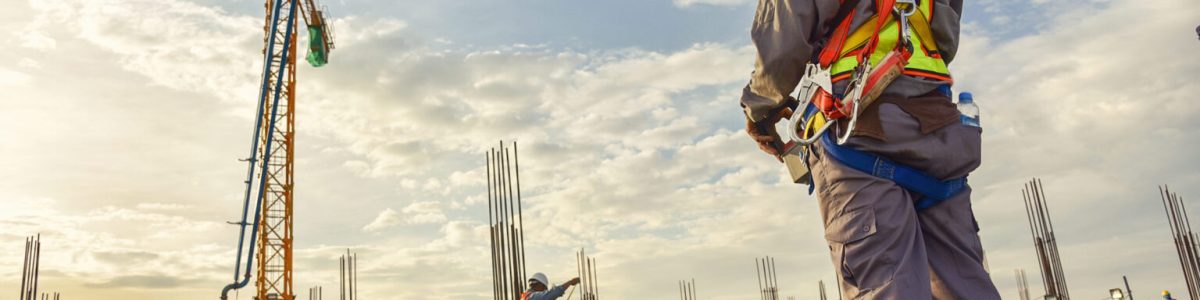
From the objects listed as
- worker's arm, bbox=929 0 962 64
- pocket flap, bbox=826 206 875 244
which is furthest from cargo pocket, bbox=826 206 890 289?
worker's arm, bbox=929 0 962 64

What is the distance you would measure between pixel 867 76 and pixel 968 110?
271 mm

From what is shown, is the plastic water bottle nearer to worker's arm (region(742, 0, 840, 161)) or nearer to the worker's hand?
worker's arm (region(742, 0, 840, 161))

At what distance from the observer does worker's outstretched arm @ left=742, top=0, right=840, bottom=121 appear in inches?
76.0

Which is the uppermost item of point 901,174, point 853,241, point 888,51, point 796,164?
point 888,51

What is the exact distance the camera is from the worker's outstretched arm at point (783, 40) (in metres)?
1.93

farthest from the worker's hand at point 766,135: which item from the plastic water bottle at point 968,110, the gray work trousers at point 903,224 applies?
the plastic water bottle at point 968,110

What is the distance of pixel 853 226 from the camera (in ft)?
5.94

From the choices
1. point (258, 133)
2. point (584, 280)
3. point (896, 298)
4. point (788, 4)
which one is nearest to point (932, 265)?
point (896, 298)

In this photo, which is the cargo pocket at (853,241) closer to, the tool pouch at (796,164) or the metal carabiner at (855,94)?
the metal carabiner at (855,94)

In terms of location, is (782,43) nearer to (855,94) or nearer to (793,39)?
(793,39)

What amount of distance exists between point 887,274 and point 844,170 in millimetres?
238

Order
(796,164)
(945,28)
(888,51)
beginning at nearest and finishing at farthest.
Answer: (888,51), (945,28), (796,164)

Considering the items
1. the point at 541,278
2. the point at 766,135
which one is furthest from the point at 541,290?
the point at 766,135

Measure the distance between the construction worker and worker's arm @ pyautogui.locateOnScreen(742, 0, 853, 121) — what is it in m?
4.70
